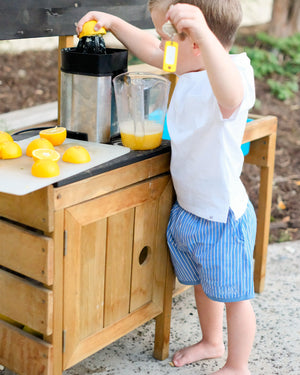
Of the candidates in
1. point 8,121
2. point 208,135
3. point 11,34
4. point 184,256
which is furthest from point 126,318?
point 8,121

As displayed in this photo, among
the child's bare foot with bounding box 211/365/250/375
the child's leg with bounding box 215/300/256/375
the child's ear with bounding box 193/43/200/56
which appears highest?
the child's ear with bounding box 193/43/200/56

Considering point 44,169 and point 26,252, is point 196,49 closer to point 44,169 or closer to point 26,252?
point 44,169

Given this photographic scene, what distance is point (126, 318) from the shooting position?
2.26 metres

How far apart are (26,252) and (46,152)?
0.33 m

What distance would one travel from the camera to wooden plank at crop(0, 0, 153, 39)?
2334mm

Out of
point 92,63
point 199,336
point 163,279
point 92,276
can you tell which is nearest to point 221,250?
point 163,279

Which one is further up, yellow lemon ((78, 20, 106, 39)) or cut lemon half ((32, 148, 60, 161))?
yellow lemon ((78, 20, 106, 39))

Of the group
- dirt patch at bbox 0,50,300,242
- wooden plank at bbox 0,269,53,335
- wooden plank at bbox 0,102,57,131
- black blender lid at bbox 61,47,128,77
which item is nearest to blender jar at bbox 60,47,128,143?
black blender lid at bbox 61,47,128,77

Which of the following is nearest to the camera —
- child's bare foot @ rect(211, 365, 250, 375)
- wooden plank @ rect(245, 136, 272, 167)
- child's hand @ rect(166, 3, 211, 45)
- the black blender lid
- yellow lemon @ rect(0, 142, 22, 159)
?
child's hand @ rect(166, 3, 211, 45)

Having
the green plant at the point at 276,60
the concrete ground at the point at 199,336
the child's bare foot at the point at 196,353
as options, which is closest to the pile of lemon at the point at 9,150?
the concrete ground at the point at 199,336

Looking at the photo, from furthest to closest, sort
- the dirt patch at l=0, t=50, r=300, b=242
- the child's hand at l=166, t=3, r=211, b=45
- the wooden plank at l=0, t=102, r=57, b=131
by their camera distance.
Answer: the dirt patch at l=0, t=50, r=300, b=242 < the wooden plank at l=0, t=102, r=57, b=131 < the child's hand at l=166, t=3, r=211, b=45

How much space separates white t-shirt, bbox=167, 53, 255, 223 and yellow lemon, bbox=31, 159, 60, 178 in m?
0.49

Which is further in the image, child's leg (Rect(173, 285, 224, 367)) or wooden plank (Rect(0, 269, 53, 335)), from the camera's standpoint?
child's leg (Rect(173, 285, 224, 367))

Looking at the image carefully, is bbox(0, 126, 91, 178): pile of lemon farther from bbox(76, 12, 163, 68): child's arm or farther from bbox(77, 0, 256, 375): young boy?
bbox(76, 12, 163, 68): child's arm
